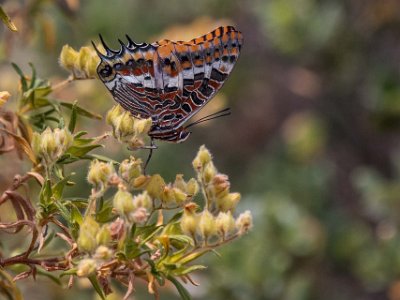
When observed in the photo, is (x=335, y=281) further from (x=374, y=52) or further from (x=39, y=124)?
(x=39, y=124)

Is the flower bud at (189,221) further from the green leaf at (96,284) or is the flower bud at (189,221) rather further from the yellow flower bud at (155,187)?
the green leaf at (96,284)

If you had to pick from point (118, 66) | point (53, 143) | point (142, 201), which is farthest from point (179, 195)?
point (118, 66)

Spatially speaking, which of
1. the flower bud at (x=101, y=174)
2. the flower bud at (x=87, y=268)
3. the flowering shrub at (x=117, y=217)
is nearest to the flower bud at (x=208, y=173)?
the flowering shrub at (x=117, y=217)

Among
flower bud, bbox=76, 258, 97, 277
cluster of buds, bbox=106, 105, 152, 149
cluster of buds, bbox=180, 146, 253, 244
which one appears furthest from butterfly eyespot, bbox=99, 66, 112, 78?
flower bud, bbox=76, 258, 97, 277

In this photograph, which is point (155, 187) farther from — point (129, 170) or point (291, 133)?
point (291, 133)

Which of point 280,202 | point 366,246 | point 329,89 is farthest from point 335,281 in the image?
point 329,89
